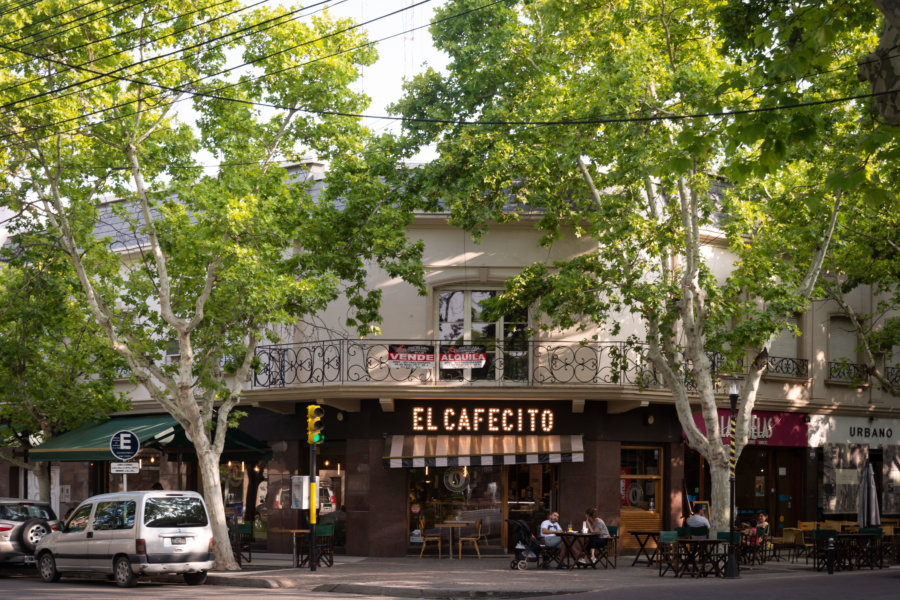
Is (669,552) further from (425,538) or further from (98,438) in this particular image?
(98,438)

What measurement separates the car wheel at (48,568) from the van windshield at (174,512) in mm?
2582

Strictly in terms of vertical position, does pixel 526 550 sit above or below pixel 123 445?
below

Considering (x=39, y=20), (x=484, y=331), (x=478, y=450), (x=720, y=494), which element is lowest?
(x=720, y=494)

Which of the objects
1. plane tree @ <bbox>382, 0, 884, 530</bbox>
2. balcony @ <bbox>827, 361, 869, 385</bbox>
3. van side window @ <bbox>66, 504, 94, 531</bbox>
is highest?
plane tree @ <bbox>382, 0, 884, 530</bbox>

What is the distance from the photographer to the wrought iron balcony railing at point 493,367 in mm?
23141

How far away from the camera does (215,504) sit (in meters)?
20.1

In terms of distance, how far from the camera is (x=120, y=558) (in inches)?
711

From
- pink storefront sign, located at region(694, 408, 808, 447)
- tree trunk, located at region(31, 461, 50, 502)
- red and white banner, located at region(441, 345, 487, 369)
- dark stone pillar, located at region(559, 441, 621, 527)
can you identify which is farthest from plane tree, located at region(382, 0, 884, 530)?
tree trunk, located at region(31, 461, 50, 502)

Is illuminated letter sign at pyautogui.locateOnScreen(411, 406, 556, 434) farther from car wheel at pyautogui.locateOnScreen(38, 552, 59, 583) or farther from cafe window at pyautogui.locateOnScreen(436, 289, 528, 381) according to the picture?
car wheel at pyautogui.locateOnScreen(38, 552, 59, 583)

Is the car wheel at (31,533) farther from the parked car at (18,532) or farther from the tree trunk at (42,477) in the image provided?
the tree trunk at (42,477)

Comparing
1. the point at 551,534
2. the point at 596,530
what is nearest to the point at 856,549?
the point at 596,530

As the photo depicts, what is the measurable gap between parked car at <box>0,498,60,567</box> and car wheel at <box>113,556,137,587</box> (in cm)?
312

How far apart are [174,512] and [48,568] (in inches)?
118

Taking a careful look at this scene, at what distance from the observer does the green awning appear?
23.0 m
